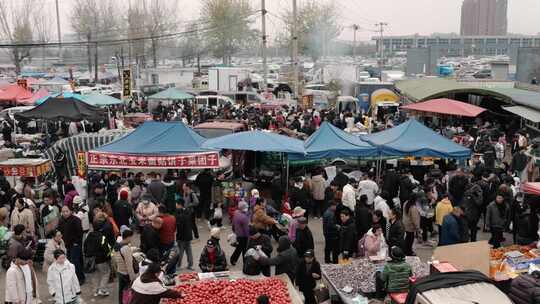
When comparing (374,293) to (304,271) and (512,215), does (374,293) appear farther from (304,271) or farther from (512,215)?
(512,215)

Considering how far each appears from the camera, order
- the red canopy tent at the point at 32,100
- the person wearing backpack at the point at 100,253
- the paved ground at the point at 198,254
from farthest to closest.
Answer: the red canopy tent at the point at 32,100 → the paved ground at the point at 198,254 → the person wearing backpack at the point at 100,253

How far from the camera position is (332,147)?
13.7 metres

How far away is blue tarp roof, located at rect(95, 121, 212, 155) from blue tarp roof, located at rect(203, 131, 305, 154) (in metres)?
0.40

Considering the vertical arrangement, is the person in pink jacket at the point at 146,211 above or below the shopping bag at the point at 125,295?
above

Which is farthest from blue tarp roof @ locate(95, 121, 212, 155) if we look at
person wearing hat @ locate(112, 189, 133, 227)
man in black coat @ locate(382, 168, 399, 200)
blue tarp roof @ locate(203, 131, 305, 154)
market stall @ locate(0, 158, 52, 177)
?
man in black coat @ locate(382, 168, 399, 200)

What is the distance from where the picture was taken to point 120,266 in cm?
798

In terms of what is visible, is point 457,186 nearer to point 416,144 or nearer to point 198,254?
point 416,144

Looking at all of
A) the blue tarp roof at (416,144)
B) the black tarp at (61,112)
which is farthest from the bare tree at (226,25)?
the blue tarp roof at (416,144)

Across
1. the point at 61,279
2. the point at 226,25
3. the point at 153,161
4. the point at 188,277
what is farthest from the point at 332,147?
the point at 226,25

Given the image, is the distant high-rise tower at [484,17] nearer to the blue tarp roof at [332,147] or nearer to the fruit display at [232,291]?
the blue tarp roof at [332,147]

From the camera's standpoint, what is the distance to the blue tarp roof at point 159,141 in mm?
12938

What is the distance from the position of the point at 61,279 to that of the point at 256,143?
6.23m

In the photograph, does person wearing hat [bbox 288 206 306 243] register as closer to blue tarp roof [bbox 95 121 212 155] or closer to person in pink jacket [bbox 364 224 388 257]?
person in pink jacket [bbox 364 224 388 257]

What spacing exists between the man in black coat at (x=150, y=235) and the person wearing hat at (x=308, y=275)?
Answer: 2.45m
